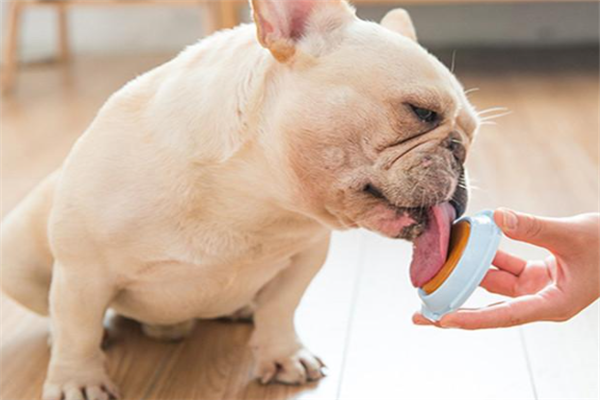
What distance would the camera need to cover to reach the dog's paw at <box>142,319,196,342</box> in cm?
151

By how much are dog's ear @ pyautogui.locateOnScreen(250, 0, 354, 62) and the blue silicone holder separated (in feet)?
0.93

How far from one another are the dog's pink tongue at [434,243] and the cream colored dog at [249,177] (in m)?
0.02

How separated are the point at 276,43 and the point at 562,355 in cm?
67

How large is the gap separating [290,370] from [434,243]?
340 mm

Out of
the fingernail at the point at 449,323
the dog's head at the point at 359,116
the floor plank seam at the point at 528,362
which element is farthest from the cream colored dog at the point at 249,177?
the floor plank seam at the point at 528,362

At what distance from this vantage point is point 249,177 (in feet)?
3.88

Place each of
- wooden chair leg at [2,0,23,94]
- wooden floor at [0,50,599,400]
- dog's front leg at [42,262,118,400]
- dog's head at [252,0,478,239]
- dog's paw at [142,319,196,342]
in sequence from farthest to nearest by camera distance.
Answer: wooden chair leg at [2,0,23,94] → dog's paw at [142,319,196,342] → wooden floor at [0,50,599,400] → dog's front leg at [42,262,118,400] → dog's head at [252,0,478,239]

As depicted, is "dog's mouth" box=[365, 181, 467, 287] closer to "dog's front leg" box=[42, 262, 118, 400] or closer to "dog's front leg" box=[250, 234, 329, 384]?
"dog's front leg" box=[250, 234, 329, 384]

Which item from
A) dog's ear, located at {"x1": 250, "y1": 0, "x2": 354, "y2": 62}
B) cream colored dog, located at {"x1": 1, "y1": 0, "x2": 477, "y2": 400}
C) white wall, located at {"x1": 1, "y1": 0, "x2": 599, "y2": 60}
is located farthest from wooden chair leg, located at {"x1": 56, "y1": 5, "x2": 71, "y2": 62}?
dog's ear, located at {"x1": 250, "y1": 0, "x2": 354, "y2": 62}

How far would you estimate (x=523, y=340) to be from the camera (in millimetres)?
1490

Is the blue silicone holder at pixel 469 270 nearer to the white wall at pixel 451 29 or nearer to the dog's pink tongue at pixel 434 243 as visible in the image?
the dog's pink tongue at pixel 434 243

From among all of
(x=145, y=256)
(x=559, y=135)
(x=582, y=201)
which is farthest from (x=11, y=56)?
(x=145, y=256)

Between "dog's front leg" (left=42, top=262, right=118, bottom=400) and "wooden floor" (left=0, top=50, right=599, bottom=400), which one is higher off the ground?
"dog's front leg" (left=42, top=262, right=118, bottom=400)

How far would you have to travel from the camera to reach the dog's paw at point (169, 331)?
1.51 meters
